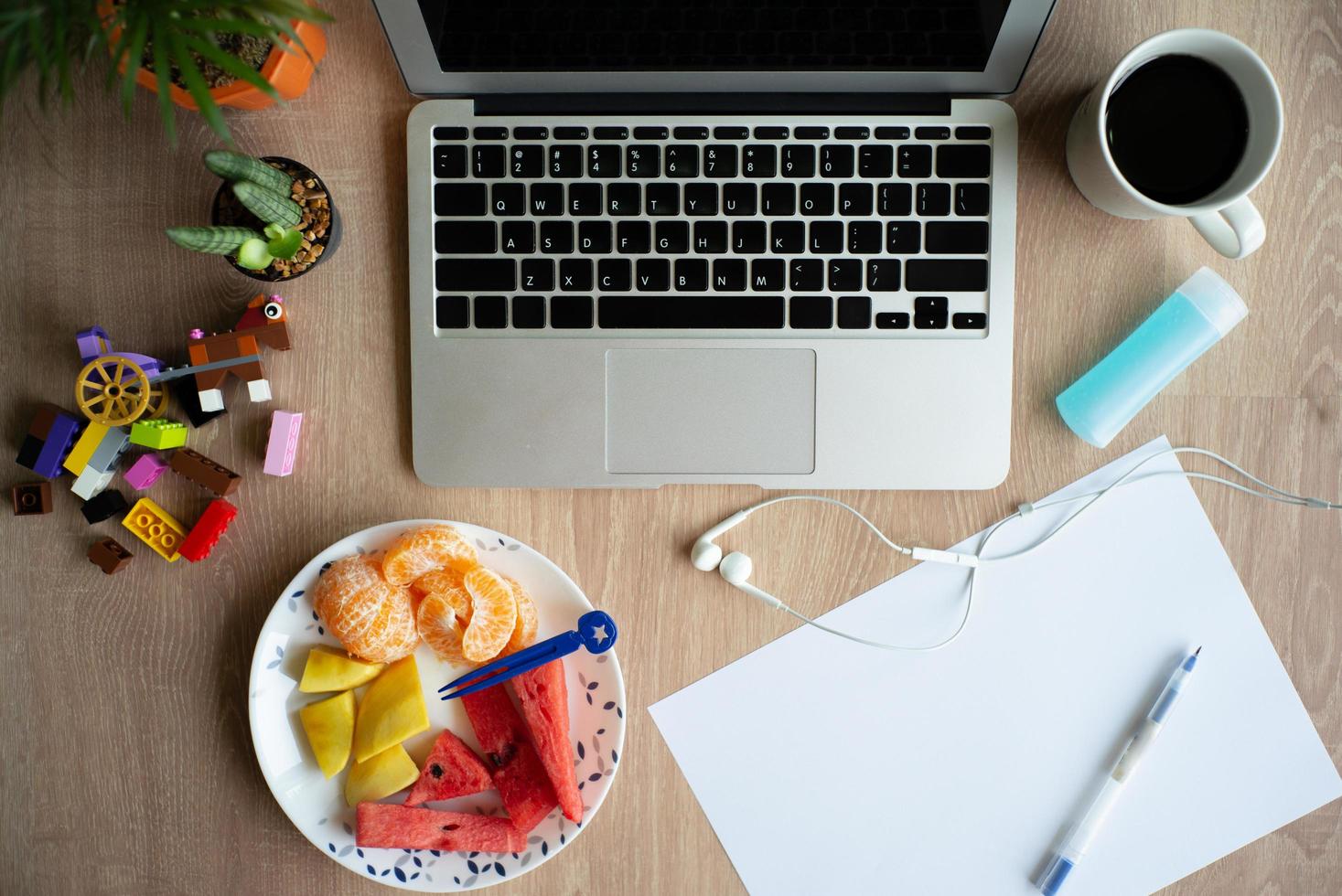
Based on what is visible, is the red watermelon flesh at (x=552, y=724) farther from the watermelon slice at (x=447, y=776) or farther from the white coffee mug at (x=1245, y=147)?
the white coffee mug at (x=1245, y=147)

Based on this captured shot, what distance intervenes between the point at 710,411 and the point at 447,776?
0.44m

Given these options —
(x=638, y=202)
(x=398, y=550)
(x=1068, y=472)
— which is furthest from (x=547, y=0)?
(x=1068, y=472)

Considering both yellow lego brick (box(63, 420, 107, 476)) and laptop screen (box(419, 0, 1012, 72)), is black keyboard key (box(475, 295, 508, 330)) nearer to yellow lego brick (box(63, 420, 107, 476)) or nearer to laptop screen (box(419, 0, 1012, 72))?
laptop screen (box(419, 0, 1012, 72))

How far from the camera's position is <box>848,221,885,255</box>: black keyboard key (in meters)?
0.79

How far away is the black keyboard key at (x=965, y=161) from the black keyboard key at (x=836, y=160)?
0.27 feet

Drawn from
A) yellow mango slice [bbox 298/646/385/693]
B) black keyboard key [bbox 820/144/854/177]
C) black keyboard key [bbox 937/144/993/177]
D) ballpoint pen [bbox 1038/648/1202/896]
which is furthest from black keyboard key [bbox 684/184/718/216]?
ballpoint pen [bbox 1038/648/1202/896]

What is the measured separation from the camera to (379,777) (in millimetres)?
831

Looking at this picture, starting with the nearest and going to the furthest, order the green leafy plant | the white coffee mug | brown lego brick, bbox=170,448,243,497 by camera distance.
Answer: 1. the green leafy plant
2. the white coffee mug
3. brown lego brick, bbox=170,448,243,497

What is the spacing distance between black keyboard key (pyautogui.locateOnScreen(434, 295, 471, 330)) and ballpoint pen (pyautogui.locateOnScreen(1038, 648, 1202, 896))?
0.77m

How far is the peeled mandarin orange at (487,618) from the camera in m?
0.78

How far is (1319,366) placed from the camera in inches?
33.7

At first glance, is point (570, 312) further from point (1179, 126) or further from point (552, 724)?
point (1179, 126)

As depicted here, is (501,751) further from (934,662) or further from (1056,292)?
(1056,292)

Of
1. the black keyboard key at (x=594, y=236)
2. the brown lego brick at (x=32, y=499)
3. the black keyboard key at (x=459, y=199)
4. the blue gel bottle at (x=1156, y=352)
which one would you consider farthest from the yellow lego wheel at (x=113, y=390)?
the blue gel bottle at (x=1156, y=352)
